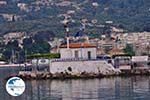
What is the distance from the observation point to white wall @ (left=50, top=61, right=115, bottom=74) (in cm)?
5288

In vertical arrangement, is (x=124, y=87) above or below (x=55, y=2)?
below

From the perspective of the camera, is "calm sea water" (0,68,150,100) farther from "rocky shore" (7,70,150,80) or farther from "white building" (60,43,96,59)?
"white building" (60,43,96,59)

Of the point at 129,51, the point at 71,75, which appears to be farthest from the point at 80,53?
the point at 129,51

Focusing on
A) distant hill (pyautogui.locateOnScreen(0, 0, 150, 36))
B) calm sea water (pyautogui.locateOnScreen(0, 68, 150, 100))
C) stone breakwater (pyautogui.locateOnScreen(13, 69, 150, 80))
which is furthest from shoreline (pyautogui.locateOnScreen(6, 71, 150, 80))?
distant hill (pyautogui.locateOnScreen(0, 0, 150, 36))

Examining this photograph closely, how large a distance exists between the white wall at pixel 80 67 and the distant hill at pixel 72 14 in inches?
2542

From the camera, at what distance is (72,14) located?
5364 inches

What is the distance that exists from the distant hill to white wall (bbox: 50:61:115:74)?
64.6 metres

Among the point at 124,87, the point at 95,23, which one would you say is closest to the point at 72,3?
the point at 95,23

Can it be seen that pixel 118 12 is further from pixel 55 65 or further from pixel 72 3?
pixel 55 65

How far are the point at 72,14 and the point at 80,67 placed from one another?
274 feet

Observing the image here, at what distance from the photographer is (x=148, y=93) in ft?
114

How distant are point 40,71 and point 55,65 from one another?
2.59 metres

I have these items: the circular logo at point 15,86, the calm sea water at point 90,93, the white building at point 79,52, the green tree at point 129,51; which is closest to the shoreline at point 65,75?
the white building at point 79,52

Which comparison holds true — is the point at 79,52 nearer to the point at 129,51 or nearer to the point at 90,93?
the point at 90,93
